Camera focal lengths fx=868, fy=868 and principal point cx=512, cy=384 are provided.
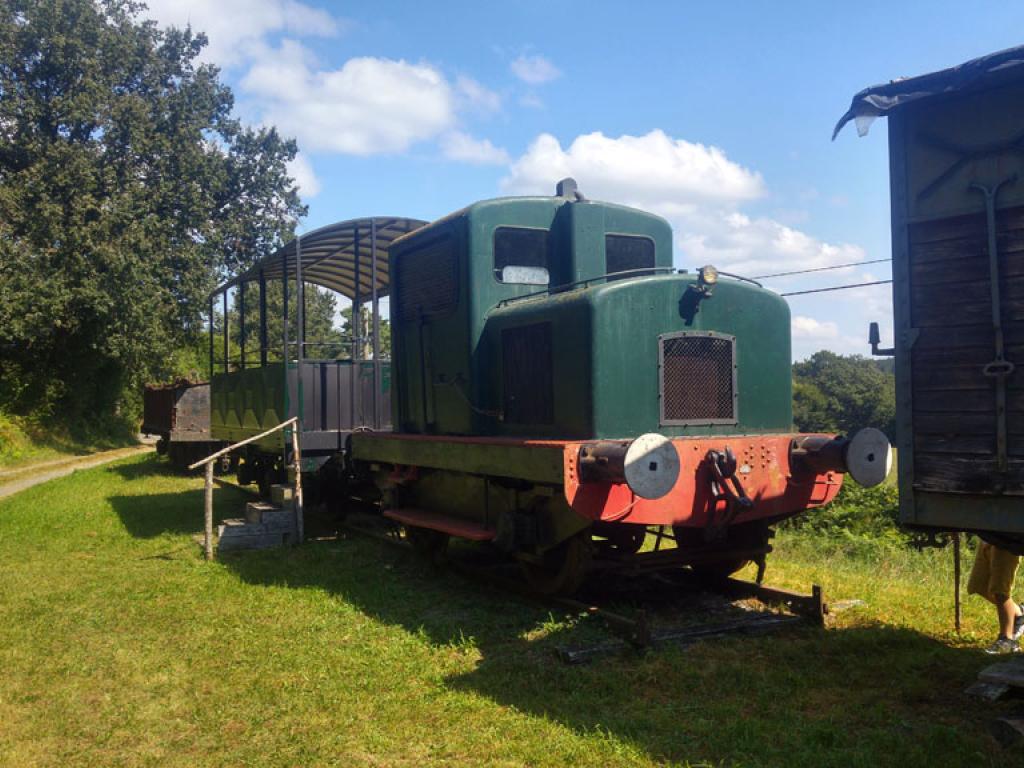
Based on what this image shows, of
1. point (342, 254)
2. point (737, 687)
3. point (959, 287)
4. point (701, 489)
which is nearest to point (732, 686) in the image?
point (737, 687)

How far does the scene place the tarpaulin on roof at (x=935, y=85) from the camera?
377 centimetres

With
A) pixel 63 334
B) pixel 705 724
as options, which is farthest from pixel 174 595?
pixel 63 334

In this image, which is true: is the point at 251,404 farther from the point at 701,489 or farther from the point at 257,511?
the point at 701,489

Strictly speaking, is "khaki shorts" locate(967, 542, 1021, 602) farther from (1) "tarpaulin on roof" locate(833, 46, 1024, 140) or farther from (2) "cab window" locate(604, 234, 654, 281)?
(2) "cab window" locate(604, 234, 654, 281)

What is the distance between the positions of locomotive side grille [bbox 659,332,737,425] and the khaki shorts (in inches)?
72.7

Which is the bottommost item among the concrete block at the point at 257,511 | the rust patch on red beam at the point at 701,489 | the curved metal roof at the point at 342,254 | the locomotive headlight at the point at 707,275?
the concrete block at the point at 257,511

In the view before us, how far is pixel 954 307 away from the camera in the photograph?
4039 mm

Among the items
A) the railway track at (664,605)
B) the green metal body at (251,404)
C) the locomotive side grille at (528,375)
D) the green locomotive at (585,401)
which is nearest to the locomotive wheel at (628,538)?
the green locomotive at (585,401)

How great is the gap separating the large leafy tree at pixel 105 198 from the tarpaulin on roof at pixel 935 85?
22.0 m

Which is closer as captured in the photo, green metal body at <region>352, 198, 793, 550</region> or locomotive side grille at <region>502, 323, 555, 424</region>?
green metal body at <region>352, 198, 793, 550</region>

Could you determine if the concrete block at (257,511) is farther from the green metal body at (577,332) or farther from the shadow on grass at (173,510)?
the green metal body at (577,332)

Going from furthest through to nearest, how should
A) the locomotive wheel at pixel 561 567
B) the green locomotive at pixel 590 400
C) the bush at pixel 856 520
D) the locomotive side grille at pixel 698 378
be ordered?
the bush at pixel 856 520
the locomotive side grille at pixel 698 378
the locomotive wheel at pixel 561 567
the green locomotive at pixel 590 400

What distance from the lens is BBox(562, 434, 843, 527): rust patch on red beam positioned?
5.39 metres

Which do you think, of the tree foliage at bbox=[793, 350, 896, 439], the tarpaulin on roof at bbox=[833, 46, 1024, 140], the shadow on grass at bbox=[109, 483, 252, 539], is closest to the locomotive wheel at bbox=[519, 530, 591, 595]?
the tarpaulin on roof at bbox=[833, 46, 1024, 140]
